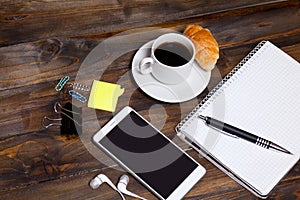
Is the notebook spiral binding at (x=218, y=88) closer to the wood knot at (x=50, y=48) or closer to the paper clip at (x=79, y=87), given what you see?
the paper clip at (x=79, y=87)

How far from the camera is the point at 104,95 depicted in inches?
44.2

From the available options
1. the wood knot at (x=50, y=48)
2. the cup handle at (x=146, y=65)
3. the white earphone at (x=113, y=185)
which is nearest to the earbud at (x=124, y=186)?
the white earphone at (x=113, y=185)

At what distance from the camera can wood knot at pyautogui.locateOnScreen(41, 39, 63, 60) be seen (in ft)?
3.86

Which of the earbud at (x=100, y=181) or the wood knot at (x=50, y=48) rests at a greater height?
the wood knot at (x=50, y=48)

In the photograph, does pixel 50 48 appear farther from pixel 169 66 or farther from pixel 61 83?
pixel 169 66

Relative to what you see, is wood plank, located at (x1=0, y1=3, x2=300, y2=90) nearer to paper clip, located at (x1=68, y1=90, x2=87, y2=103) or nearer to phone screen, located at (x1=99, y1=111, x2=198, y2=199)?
paper clip, located at (x1=68, y1=90, x2=87, y2=103)

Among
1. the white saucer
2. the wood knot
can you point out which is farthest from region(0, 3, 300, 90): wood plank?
the white saucer

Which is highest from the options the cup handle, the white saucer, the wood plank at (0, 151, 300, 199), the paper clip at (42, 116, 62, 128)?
the cup handle

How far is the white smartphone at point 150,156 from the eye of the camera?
1.03 meters

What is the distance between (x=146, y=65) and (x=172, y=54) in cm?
7

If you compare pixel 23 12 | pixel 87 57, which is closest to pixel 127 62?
pixel 87 57

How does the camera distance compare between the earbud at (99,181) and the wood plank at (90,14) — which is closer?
the earbud at (99,181)

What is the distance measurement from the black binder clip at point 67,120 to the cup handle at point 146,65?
0.57ft

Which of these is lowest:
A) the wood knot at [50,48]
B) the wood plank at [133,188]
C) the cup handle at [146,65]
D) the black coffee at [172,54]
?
the wood plank at [133,188]
